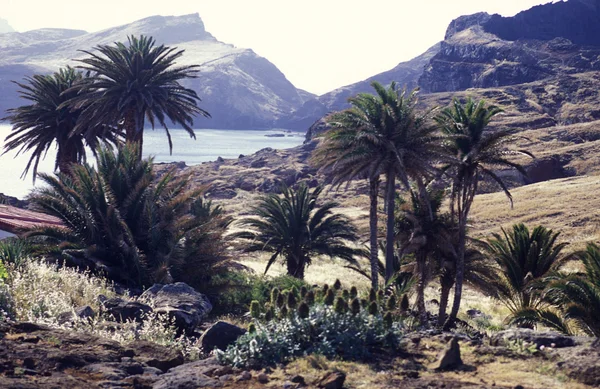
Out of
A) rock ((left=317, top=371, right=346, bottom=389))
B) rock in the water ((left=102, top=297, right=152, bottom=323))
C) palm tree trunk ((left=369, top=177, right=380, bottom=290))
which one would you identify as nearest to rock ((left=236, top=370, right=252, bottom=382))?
rock ((left=317, top=371, right=346, bottom=389))

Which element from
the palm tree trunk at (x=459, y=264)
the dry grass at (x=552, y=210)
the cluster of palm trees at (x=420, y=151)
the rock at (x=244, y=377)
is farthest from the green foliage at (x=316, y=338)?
the dry grass at (x=552, y=210)

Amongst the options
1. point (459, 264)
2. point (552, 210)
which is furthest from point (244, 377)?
point (552, 210)

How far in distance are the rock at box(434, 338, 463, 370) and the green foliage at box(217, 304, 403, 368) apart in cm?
88

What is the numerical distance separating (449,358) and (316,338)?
69.4 inches

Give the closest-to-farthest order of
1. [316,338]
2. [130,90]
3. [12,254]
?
[316,338] → [12,254] → [130,90]

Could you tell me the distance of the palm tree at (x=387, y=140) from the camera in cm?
2300

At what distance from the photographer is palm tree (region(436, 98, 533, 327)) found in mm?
22156

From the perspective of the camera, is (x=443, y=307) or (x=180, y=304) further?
(x=443, y=307)

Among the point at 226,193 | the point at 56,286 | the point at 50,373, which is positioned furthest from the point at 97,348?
the point at 226,193

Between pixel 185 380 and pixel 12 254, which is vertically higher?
pixel 12 254

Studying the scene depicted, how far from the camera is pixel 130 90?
94.6 feet

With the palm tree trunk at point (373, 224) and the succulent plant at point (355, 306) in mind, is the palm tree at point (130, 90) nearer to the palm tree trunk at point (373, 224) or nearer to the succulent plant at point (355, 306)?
the palm tree trunk at point (373, 224)

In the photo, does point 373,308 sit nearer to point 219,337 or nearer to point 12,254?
point 219,337

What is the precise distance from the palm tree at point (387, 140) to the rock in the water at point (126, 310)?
13.0m
